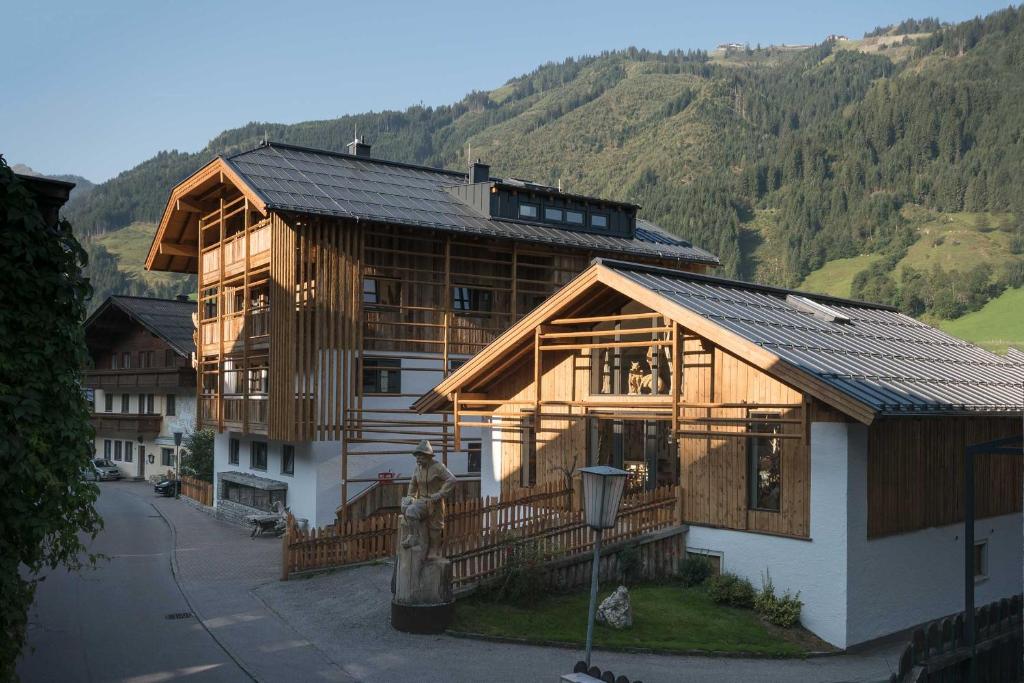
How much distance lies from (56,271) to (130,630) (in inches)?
358

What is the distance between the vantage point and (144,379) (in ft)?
160

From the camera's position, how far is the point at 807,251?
393 ft

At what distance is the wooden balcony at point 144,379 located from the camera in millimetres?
45938

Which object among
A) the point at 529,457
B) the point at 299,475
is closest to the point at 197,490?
the point at 299,475

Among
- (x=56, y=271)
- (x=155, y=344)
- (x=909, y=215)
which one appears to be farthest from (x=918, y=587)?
(x=909, y=215)

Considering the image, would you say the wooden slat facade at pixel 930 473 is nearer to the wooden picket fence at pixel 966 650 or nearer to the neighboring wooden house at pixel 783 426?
the neighboring wooden house at pixel 783 426

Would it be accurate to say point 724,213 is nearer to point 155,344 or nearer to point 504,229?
point 155,344

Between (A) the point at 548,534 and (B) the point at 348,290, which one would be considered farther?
(B) the point at 348,290

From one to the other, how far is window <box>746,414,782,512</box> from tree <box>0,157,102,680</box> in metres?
11.5

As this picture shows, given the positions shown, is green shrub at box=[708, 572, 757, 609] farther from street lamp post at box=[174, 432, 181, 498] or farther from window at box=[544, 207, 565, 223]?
street lamp post at box=[174, 432, 181, 498]

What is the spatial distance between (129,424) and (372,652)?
40325 millimetres

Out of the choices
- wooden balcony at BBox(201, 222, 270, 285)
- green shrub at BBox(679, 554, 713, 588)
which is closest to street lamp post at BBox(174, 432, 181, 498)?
wooden balcony at BBox(201, 222, 270, 285)

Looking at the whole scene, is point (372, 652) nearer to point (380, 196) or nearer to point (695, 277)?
point (695, 277)

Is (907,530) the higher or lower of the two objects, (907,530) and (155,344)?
the lower
